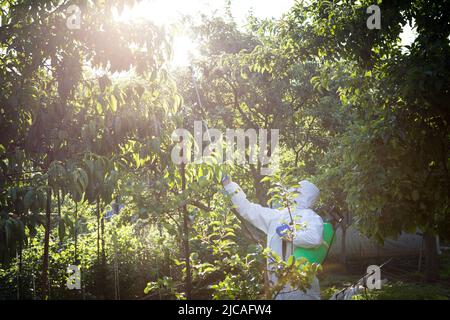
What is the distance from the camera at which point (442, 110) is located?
13.9ft

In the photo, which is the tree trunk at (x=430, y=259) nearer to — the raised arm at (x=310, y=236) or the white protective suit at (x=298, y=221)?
the white protective suit at (x=298, y=221)

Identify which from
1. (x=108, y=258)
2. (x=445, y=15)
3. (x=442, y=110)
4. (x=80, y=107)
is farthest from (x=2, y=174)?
(x=108, y=258)

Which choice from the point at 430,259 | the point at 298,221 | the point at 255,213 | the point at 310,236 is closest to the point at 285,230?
the point at 298,221

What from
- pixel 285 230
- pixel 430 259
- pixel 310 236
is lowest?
pixel 430 259

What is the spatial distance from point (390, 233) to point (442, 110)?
4.67 ft

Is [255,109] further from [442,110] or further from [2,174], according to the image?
[2,174]

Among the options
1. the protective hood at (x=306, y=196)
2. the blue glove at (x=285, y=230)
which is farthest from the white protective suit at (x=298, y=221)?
the blue glove at (x=285, y=230)

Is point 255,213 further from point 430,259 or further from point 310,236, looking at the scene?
point 430,259

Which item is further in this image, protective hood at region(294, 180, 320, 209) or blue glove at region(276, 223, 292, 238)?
protective hood at region(294, 180, 320, 209)

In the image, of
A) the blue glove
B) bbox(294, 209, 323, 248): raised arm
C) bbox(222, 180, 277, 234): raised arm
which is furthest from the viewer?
bbox(222, 180, 277, 234): raised arm

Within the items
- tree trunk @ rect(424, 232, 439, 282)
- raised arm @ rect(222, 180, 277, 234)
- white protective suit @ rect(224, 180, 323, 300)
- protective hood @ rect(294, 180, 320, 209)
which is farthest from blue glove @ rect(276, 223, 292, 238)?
tree trunk @ rect(424, 232, 439, 282)

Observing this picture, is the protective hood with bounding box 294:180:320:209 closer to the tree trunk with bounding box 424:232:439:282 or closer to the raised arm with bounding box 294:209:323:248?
the raised arm with bounding box 294:209:323:248

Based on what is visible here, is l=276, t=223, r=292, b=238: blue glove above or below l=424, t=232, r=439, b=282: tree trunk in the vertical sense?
above
